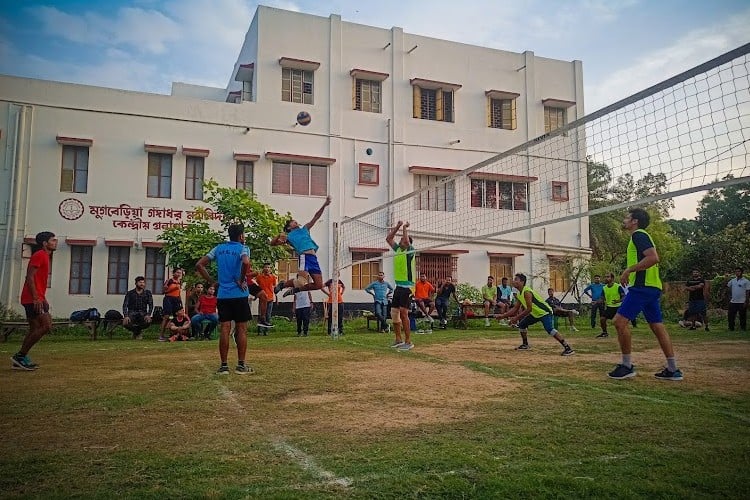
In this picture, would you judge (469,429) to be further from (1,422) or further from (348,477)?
(1,422)

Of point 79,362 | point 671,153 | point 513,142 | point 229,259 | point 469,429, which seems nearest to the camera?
point 469,429

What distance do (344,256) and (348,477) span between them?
17.8 metres

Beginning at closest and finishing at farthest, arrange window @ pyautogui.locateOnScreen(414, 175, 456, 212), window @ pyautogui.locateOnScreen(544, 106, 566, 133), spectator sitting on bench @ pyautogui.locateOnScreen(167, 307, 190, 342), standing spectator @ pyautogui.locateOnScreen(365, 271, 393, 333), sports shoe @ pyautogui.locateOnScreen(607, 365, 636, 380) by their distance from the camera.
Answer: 1. sports shoe @ pyautogui.locateOnScreen(607, 365, 636, 380)
2. spectator sitting on bench @ pyautogui.locateOnScreen(167, 307, 190, 342)
3. standing spectator @ pyautogui.locateOnScreen(365, 271, 393, 333)
4. window @ pyautogui.locateOnScreen(414, 175, 456, 212)
5. window @ pyautogui.locateOnScreen(544, 106, 566, 133)

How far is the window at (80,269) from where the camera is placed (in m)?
18.4

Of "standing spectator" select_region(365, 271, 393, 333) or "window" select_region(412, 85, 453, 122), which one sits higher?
"window" select_region(412, 85, 453, 122)

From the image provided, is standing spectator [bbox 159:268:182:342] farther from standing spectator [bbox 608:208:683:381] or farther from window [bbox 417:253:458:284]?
window [bbox 417:253:458:284]

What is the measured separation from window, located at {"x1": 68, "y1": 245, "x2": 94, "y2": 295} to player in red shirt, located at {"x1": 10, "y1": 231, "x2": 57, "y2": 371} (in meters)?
11.7

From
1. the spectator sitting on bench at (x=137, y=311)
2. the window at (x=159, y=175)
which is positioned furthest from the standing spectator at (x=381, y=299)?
the window at (x=159, y=175)

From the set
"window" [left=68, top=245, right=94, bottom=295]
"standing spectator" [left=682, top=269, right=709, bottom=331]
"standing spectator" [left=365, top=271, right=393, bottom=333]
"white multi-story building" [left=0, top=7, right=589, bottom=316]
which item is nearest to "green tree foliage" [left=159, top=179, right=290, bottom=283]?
"standing spectator" [left=365, top=271, right=393, bottom=333]

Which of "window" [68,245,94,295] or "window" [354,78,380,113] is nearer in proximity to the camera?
"window" [68,245,94,295]

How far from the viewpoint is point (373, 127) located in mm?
22078

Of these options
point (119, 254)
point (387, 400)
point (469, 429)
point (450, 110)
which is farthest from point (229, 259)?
point (450, 110)

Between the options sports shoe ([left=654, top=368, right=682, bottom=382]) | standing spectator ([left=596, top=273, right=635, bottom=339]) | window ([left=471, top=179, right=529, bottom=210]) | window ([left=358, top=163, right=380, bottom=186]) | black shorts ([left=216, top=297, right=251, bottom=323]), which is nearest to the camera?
sports shoe ([left=654, top=368, right=682, bottom=382])

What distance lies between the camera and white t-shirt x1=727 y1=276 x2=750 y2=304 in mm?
15883
